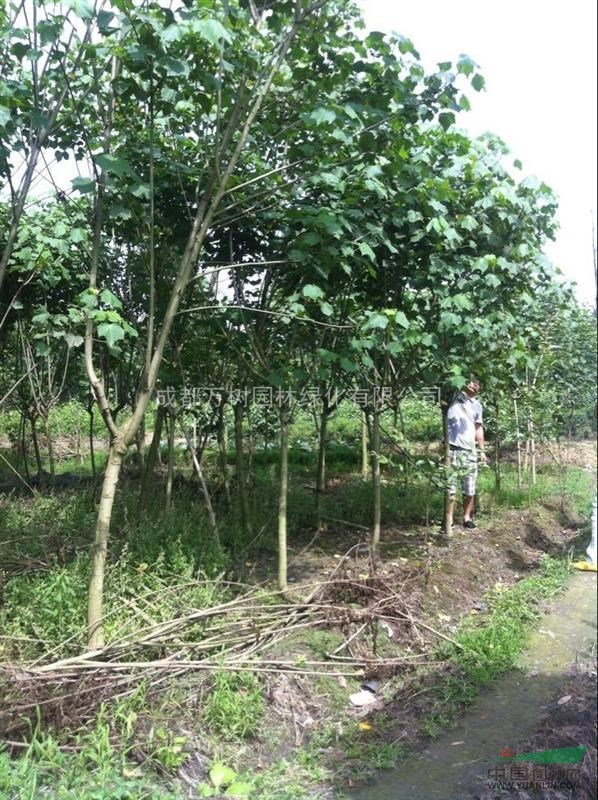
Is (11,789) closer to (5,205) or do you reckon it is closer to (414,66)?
(414,66)

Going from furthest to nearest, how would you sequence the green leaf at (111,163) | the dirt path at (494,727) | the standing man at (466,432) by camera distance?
the standing man at (466,432), the green leaf at (111,163), the dirt path at (494,727)

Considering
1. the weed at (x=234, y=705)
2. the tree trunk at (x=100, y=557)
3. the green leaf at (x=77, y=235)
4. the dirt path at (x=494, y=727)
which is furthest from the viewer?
the green leaf at (x=77, y=235)

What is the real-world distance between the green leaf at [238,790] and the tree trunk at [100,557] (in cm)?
123

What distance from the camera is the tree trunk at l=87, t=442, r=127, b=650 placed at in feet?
12.8

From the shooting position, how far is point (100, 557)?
395cm

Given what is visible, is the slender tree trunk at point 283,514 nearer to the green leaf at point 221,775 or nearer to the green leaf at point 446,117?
the green leaf at point 221,775

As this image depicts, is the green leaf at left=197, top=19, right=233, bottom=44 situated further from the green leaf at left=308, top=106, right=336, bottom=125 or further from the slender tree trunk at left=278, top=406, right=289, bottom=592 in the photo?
the slender tree trunk at left=278, top=406, right=289, bottom=592

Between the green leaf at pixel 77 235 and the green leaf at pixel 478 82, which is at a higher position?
the green leaf at pixel 478 82

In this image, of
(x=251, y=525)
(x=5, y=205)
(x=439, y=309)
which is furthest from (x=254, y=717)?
(x=5, y=205)

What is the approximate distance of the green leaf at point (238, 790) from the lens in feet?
9.88

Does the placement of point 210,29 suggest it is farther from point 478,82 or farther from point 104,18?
point 478,82

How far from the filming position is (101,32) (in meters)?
3.49

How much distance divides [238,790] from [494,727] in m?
1.52

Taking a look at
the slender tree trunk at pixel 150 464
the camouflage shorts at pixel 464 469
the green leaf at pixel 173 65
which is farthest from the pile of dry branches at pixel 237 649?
the green leaf at pixel 173 65
